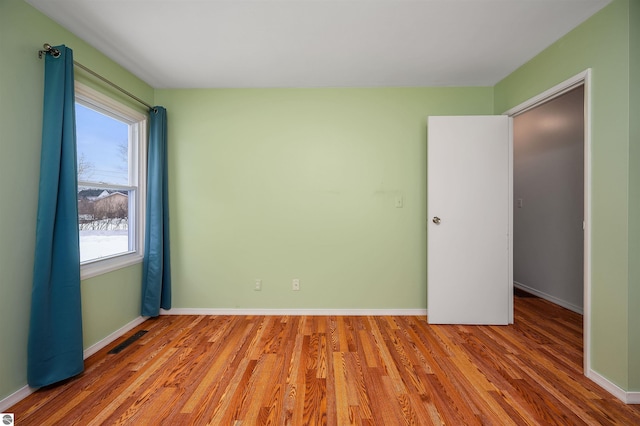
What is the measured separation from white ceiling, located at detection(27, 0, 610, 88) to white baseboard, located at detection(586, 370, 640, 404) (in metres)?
2.42

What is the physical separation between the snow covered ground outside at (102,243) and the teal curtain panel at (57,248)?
1.56 feet

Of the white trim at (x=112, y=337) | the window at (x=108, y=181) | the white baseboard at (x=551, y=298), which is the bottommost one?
the white trim at (x=112, y=337)

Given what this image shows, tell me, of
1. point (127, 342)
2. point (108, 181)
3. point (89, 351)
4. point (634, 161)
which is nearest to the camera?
point (634, 161)

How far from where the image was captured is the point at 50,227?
187 cm

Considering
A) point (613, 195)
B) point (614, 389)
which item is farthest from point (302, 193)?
point (614, 389)

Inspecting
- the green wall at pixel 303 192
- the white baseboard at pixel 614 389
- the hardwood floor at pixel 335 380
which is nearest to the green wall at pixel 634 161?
the white baseboard at pixel 614 389

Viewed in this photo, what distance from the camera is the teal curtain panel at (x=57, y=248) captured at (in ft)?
6.03

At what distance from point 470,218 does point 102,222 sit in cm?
345

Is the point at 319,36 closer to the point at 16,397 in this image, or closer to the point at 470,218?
the point at 470,218

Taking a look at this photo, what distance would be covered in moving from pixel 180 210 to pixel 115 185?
65 cm

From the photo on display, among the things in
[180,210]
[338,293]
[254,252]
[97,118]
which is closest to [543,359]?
[338,293]

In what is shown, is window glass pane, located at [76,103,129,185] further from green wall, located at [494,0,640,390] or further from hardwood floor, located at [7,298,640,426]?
green wall, located at [494,0,640,390]

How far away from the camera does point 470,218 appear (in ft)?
9.64

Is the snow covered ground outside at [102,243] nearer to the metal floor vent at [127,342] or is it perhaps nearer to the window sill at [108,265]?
the window sill at [108,265]
